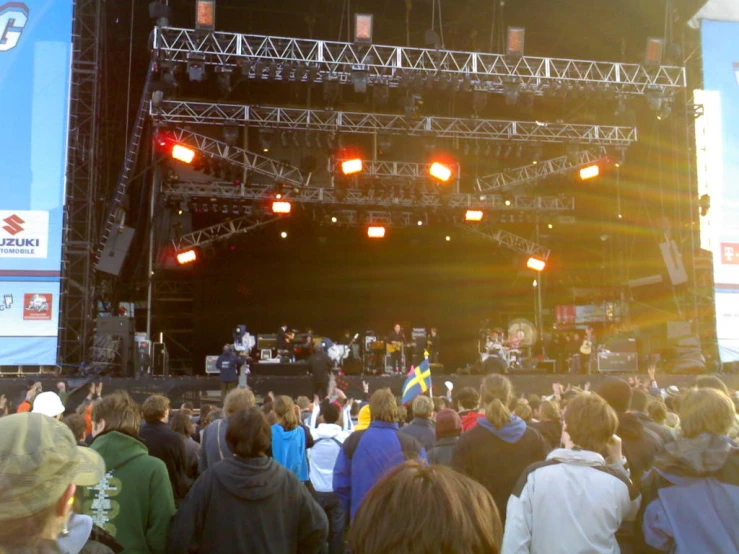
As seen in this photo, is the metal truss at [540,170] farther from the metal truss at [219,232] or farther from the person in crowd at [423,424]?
the person in crowd at [423,424]

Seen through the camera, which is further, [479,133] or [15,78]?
[479,133]

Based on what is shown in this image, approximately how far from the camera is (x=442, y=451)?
4.15m

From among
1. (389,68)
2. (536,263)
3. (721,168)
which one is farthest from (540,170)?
(389,68)

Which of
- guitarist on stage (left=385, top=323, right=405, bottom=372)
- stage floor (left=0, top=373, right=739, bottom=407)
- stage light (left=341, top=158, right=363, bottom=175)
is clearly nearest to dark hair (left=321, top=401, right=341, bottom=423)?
stage floor (left=0, top=373, right=739, bottom=407)

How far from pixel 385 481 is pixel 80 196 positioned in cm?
1479

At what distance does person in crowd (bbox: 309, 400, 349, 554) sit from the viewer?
4.89 m

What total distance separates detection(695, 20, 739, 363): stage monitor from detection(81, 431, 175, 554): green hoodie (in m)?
14.8

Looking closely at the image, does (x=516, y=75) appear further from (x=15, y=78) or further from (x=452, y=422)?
(x=452, y=422)

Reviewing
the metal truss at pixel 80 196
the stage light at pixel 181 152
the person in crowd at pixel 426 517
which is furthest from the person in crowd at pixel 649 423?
the stage light at pixel 181 152

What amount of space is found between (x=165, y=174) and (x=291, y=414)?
1344 cm

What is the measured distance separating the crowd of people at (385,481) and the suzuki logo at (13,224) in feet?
31.7

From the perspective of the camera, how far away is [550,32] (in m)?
18.4

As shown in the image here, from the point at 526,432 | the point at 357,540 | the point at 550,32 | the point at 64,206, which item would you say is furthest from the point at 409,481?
the point at 550,32

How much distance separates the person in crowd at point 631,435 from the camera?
3.61m
